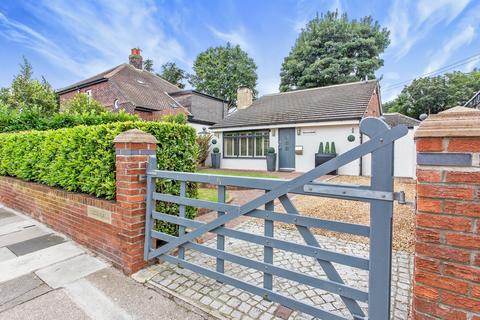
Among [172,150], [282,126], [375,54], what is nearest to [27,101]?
[282,126]

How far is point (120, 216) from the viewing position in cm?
277

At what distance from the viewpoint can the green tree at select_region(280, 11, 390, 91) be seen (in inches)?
872

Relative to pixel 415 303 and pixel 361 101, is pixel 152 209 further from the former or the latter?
pixel 361 101

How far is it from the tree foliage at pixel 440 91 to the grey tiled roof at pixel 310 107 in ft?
60.6

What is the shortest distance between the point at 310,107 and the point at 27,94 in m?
21.2

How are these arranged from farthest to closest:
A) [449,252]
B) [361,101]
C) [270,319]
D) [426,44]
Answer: [426,44], [361,101], [270,319], [449,252]

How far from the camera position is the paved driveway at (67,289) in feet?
6.84

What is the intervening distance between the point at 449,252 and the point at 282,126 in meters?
11.2

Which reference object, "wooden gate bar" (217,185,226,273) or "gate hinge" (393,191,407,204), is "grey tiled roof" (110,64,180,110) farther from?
"gate hinge" (393,191,407,204)

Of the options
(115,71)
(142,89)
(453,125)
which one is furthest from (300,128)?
(115,71)

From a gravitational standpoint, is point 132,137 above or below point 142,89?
below

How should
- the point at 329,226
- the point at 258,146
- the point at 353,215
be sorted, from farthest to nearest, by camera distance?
1. the point at 258,146
2. the point at 353,215
3. the point at 329,226

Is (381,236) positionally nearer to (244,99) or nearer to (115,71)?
(244,99)

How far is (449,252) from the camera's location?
3.92ft
